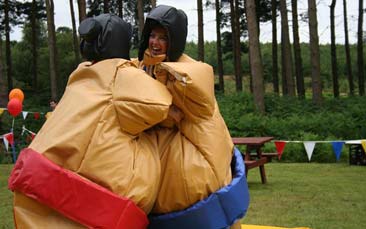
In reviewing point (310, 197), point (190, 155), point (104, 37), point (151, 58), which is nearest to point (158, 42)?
point (151, 58)

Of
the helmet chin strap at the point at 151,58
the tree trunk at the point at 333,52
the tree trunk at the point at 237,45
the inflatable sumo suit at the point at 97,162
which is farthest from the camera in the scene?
the tree trunk at the point at 333,52

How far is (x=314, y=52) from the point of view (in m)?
14.1

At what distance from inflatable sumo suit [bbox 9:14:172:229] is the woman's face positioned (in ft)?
0.88

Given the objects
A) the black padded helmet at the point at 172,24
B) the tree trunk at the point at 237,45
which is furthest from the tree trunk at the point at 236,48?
the black padded helmet at the point at 172,24

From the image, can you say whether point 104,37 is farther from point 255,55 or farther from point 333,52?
point 333,52

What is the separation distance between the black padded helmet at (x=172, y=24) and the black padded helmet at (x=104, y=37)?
0.16 metres

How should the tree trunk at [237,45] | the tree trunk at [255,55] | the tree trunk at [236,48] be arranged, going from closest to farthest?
the tree trunk at [255,55], the tree trunk at [237,45], the tree trunk at [236,48]

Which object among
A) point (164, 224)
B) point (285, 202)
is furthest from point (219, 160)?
point (285, 202)

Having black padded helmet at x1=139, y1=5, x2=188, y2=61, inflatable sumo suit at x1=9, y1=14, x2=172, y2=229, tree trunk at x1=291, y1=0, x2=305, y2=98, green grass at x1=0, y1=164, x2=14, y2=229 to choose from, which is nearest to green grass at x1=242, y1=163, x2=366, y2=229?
green grass at x1=0, y1=164, x2=14, y2=229

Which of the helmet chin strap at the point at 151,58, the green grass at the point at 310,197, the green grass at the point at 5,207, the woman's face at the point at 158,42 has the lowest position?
the green grass at the point at 310,197

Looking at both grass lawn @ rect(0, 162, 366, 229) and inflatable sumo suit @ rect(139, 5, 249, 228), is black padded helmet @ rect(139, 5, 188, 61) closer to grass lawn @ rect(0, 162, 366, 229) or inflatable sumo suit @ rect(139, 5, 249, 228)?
inflatable sumo suit @ rect(139, 5, 249, 228)

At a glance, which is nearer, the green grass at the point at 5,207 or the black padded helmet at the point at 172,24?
the black padded helmet at the point at 172,24

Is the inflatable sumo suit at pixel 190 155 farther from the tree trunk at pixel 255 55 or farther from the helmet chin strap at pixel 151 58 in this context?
the tree trunk at pixel 255 55

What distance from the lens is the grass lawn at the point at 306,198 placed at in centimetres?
560
